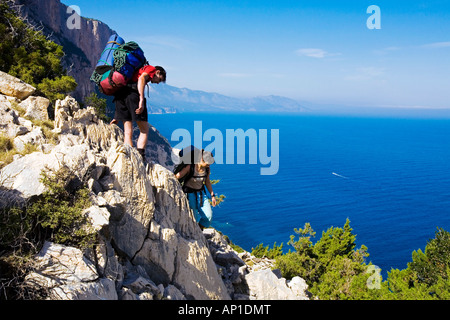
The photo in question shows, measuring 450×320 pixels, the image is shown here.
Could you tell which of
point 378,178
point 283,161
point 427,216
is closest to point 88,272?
point 427,216

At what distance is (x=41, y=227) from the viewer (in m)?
5.59

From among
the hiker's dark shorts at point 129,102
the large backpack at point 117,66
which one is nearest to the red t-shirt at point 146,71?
the large backpack at point 117,66

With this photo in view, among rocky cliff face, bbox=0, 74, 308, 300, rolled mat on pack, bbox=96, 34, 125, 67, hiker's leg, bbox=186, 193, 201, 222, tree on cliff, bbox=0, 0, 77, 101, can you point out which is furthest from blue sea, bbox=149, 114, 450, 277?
rolled mat on pack, bbox=96, 34, 125, 67

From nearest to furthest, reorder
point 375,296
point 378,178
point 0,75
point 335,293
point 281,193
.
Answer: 1. point 0,75
2. point 375,296
3. point 335,293
4. point 281,193
5. point 378,178

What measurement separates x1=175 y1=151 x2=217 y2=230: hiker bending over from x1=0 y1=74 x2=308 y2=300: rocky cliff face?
0.50 m

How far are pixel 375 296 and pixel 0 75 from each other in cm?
2062

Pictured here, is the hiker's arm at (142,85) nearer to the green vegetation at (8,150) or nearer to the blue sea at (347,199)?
the green vegetation at (8,150)

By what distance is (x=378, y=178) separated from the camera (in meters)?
110

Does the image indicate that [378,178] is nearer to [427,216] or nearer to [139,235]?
[427,216]

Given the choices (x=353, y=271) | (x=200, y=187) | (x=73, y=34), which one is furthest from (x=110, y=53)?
(x=73, y=34)

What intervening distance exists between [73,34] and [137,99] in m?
129

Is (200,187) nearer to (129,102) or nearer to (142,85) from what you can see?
(129,102)

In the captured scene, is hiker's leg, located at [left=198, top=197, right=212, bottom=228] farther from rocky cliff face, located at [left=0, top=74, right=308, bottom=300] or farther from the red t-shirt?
the red t-shirt

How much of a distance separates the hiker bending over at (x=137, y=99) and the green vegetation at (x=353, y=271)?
1586 centimetres
